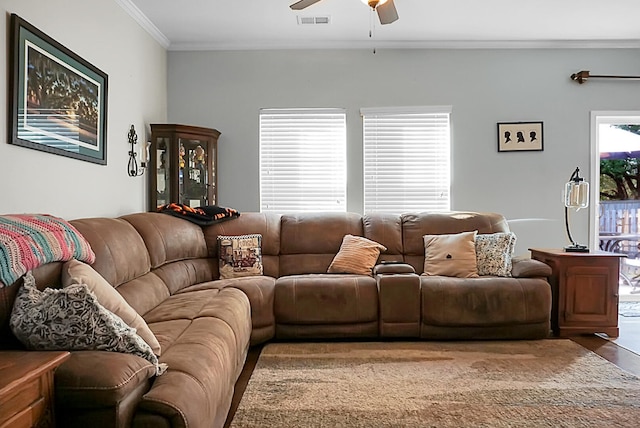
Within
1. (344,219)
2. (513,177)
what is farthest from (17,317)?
(513,177)

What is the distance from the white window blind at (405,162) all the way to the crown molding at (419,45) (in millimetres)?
708

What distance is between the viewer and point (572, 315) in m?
3.88

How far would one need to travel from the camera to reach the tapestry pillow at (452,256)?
399 cm

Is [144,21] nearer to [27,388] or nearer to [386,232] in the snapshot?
[386,232]

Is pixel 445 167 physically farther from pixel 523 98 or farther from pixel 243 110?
pixel 243 110

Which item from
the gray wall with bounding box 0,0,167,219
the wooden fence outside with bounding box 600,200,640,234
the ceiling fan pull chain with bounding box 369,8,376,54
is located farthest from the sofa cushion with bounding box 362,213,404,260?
the wooden fence outside with bounding box 600,200,640,234

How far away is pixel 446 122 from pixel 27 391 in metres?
4.45

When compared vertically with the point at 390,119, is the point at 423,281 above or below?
below

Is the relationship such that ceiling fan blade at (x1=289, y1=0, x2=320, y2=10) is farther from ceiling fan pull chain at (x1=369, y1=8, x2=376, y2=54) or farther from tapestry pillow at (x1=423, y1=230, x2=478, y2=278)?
tapestry pillow at (x1=423, y1=230, x2=478, y2=278)

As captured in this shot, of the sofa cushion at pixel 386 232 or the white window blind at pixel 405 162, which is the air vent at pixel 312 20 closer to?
the white window blind at pixel 405 162

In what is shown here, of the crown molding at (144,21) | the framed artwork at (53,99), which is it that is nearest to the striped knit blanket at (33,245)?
the framed artwork at (53,99)

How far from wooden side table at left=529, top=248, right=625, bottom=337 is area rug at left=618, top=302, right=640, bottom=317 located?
973 mm

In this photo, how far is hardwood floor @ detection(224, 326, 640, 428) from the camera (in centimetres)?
291

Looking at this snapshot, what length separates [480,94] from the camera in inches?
196
